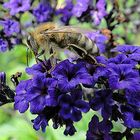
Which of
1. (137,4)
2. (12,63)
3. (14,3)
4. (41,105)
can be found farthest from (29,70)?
(137,4)

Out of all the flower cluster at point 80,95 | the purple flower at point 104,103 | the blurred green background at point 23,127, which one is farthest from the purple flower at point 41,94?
the blurred green background at point 23,127

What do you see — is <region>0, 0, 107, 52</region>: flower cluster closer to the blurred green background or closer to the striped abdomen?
the blurred green background

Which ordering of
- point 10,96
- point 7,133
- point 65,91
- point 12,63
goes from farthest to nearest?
point 12,63
point 7,133
point 10,96
point 65,91

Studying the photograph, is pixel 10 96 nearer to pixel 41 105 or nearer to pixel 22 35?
pixel 41 105

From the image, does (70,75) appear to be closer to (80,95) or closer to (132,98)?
(80,95)

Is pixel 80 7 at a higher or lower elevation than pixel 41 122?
higher

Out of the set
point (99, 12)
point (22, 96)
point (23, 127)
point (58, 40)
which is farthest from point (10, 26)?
point (22, 96)

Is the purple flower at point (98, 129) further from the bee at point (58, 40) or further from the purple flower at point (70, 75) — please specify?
the bee at point (58, 40)
